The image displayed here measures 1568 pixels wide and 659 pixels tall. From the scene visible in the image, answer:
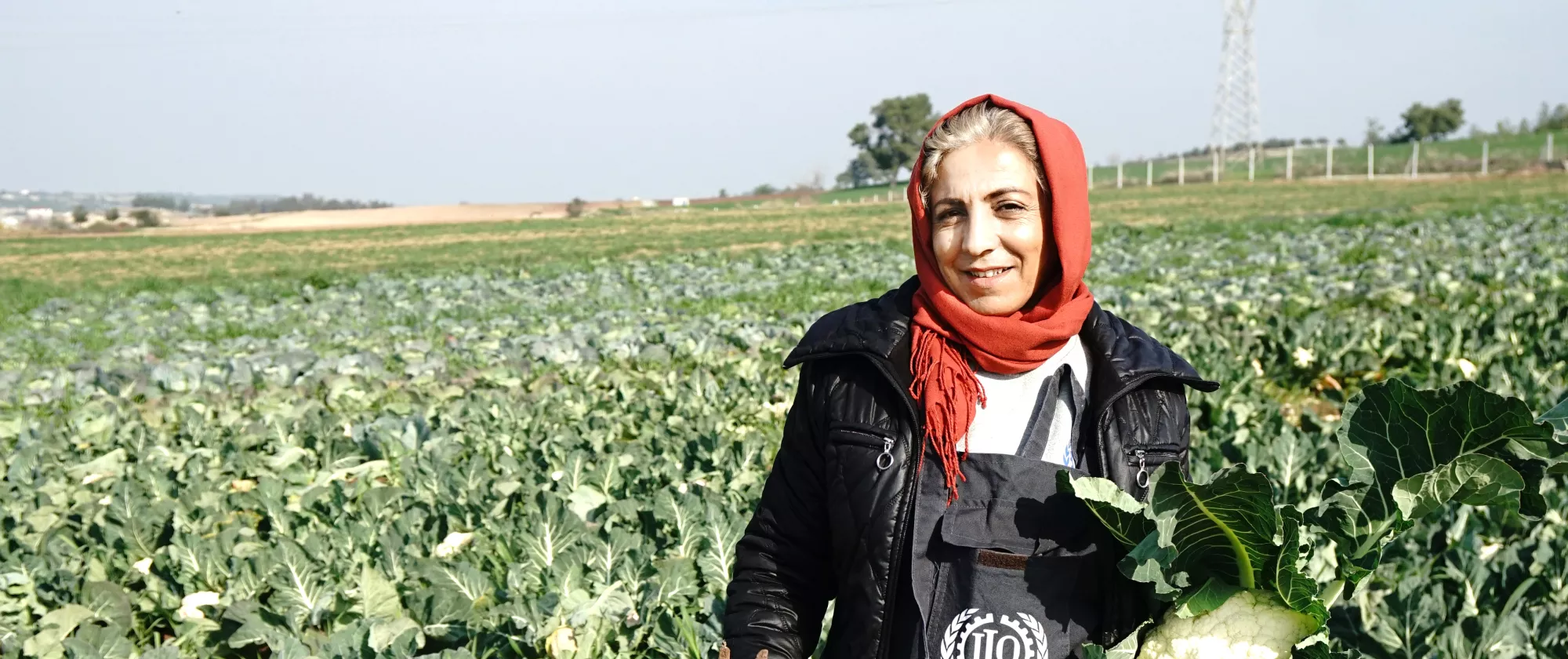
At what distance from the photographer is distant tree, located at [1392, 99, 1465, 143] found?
66.9 metres

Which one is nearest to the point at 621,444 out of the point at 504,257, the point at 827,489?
the point at 827,489

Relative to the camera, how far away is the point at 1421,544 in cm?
318

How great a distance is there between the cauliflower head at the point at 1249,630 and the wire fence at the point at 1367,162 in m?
46.6

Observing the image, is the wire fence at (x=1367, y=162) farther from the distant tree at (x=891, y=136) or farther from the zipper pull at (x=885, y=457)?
the zipper pull at (x=885, y=457)

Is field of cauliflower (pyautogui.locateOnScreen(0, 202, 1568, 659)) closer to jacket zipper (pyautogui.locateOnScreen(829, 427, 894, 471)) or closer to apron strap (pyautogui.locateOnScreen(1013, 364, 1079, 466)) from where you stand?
apron strap (pyautogui.locateOnScreen(1013, 364, 1079, 466))

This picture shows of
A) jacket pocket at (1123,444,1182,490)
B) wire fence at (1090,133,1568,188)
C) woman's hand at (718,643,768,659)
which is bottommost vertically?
woman's hand at (718,643,768,659)

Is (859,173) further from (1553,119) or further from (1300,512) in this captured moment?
(1300,512)

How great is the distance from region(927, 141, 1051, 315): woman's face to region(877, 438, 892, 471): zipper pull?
10.4 inches

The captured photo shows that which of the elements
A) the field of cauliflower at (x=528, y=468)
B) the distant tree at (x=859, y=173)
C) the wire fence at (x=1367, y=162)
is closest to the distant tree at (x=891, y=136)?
the distant tree at (x=859, y=173)

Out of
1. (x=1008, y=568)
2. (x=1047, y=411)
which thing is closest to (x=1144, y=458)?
(x=1047, y=411)

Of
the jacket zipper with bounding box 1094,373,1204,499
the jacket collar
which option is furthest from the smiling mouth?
the jacket zipper with bounding box 1094,373,1204,499

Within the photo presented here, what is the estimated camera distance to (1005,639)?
1.69m

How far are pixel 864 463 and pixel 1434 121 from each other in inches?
3052

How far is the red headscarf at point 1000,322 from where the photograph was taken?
5.80ft
